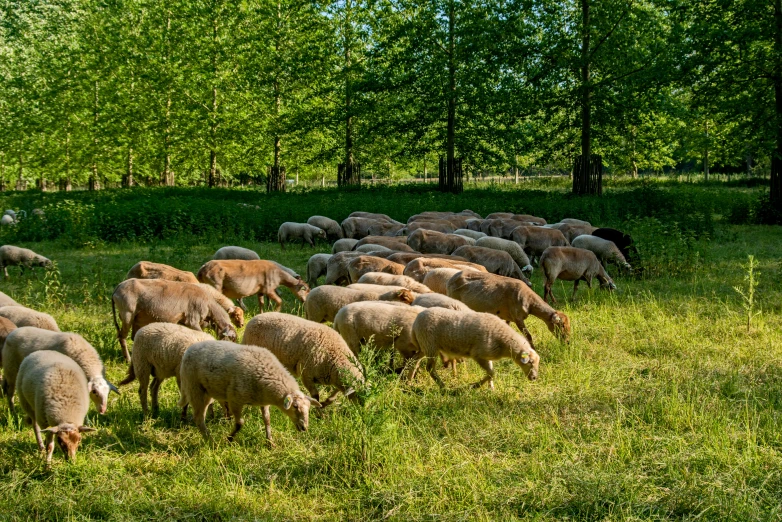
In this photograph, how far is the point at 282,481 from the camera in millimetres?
4828

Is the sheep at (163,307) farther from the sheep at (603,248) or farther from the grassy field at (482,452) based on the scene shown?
the sheep at (603,248)

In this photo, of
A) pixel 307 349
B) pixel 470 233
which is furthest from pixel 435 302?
pixel 470 233

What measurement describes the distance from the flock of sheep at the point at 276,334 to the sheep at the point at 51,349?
0.5 inches

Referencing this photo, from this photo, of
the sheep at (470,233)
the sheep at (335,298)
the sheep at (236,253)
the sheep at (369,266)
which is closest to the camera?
the sheep at (335,298)

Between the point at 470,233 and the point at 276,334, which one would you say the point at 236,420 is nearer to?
the point at 276,334

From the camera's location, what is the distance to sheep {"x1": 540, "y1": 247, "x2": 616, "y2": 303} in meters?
11.2

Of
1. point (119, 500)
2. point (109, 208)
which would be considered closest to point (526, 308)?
point (119, 500)

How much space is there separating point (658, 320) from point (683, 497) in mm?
4947

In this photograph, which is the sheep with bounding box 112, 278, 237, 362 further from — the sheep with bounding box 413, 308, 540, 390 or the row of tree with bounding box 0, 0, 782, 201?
the row of tree with bounding box 0, 0, 782, 201

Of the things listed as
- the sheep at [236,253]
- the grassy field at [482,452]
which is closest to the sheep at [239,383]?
the grassy field at [482,452]

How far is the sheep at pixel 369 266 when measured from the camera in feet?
33.1

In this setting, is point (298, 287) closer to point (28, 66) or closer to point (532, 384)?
point (532, 384)

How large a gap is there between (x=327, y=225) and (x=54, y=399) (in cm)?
1291

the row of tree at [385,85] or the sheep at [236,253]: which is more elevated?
the row of tree at [385,85]
